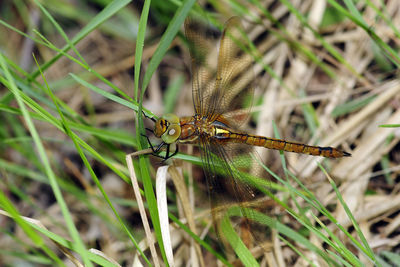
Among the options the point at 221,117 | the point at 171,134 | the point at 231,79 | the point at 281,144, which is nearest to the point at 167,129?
the point at 171,134

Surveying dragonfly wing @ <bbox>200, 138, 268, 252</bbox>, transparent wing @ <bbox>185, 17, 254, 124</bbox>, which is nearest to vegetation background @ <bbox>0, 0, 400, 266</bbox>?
dragonfly wing @ <bbox>200, 138, 268, 252</bbox>

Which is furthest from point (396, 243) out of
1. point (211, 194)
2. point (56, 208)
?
point (56, 208)

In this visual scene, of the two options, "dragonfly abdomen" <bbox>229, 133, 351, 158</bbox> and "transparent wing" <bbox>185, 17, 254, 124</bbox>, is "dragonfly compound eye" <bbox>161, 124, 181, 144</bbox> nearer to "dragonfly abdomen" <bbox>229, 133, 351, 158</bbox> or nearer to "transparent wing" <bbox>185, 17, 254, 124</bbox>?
"transparent wing" <bbox>185, 17, 254, 124</bbox>

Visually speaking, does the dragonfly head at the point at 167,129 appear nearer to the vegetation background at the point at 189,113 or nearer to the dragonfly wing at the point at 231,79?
the vegetation background at the point at 189,113

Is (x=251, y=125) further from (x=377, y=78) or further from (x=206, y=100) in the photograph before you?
(x=377, y=78)

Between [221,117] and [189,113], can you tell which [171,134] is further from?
[189,113]

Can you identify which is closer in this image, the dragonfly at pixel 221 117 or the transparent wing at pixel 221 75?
the dragonfly at pixel 221 117

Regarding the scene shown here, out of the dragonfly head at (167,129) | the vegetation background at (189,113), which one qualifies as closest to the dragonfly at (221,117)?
the dragonfly head at (167,129)
